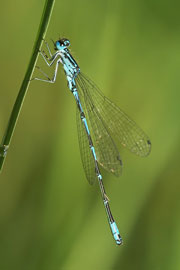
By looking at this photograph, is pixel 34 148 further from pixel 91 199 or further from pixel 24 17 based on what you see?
pixel 24 17

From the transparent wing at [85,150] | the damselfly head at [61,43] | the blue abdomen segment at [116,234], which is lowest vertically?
the blue abdomen segment at [116,234]

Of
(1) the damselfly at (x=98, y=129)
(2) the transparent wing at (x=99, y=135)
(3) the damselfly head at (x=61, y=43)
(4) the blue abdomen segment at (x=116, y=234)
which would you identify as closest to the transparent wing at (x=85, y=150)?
(1) the damselfly at (x=98, y=129)

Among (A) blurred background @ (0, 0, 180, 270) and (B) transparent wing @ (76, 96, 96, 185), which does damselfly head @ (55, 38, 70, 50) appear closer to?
(A) blurred background @ (0, 0, 180, 270)

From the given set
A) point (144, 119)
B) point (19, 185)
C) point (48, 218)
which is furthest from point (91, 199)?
point (144, 119)

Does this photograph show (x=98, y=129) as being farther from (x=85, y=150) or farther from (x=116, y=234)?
(x=116, y=234)

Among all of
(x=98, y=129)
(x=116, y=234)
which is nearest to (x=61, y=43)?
(x=98, y=129)

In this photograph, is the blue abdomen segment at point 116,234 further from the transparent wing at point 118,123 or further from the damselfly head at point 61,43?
the damselfly head at point 61,43
